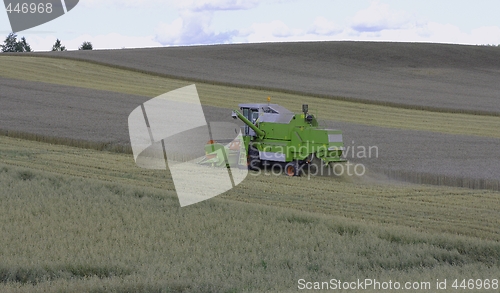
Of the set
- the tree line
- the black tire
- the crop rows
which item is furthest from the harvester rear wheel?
the tree line

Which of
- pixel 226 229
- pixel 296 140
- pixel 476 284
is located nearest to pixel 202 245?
pixel 226 229

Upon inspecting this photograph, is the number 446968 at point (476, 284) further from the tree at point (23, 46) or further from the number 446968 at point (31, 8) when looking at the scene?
the tree at point (23, 46)

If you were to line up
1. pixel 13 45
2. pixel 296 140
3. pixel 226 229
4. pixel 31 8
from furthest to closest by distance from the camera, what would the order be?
pixel 13 45, pixel 296 140, pixel 226 229, pixel 31 8

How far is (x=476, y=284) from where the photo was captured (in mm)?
7836

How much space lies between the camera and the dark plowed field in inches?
1638

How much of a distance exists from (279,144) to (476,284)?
11.6m

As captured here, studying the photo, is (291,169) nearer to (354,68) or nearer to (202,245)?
(202,245)

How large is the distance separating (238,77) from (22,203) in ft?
112

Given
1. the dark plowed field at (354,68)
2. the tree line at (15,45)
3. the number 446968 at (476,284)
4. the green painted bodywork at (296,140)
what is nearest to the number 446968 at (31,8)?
the number 446968 at (476,284)

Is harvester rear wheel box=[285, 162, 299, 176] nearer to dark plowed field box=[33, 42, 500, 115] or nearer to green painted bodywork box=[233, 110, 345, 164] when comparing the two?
green painted bodywork box=[233, 110, 345, 164]

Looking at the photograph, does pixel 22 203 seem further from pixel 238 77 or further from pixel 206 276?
pixel 238 77

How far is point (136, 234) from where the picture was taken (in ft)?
35.4

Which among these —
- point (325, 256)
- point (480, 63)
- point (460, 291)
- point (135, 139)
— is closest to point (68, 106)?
point (135, 139)

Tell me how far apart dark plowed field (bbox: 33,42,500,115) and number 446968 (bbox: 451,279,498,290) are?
98.7ft
